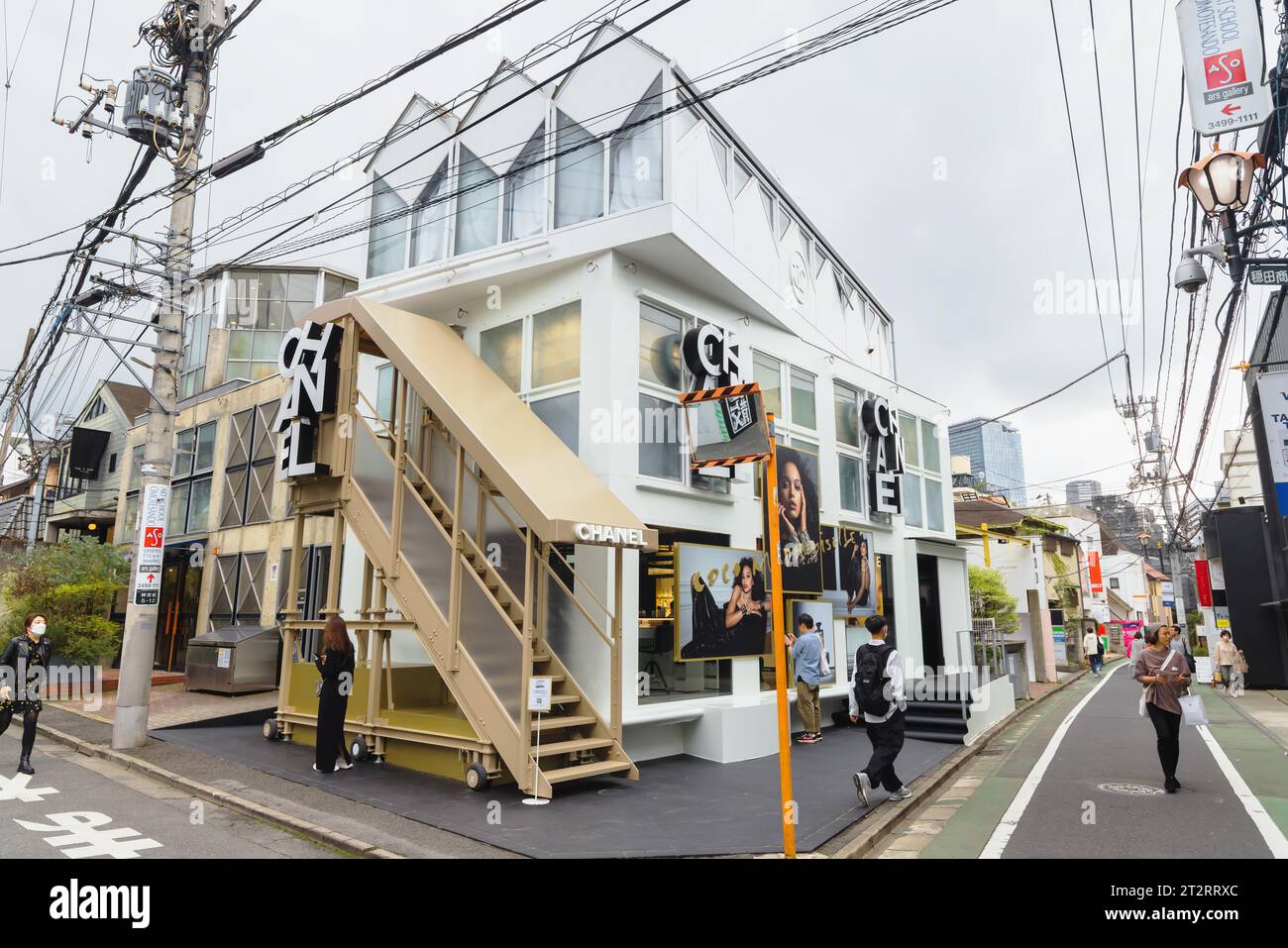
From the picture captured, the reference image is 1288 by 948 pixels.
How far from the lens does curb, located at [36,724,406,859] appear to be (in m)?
6.60

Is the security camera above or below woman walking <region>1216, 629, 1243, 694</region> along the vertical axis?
above

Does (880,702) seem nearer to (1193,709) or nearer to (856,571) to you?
(1193,709)

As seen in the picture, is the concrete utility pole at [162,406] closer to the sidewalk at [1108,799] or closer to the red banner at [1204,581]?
the sidewalk at [1108,799]

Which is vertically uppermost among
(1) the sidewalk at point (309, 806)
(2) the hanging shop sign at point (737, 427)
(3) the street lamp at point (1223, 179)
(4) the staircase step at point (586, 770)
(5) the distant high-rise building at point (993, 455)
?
(5) the distant high-rise building at point (993, 455)

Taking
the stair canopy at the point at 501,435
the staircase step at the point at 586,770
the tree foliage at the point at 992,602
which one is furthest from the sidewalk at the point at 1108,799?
the tree foliage at the point at 992,602

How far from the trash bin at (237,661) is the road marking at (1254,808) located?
54.5 feet

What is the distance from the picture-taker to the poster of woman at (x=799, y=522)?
13383mm

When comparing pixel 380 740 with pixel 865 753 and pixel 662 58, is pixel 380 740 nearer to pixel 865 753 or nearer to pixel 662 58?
pixel 865 753

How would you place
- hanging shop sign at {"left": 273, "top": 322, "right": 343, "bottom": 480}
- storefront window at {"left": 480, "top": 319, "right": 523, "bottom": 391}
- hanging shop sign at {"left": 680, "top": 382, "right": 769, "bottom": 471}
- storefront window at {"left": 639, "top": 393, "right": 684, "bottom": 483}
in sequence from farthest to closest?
storefront window at {"left": 480, "top": 319, "right": 523, "bottom": 391} < hanging shop sign at {"left": 273, "top": 322, "right": 343, "bottom": 480} < storefront window at {"left": 639, "top": 393, "right": 684, "bottom": 483} < hanging shop sign at {"left": 680, "top": 382, "right": 769, "bottom": 471}

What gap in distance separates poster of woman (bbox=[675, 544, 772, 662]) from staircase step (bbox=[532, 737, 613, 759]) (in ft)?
6.73

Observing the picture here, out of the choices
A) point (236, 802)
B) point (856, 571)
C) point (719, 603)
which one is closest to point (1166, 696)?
point (719, 603)

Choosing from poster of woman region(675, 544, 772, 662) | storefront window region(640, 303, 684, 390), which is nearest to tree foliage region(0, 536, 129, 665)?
poster of woman region(675, 544, 772, 662)

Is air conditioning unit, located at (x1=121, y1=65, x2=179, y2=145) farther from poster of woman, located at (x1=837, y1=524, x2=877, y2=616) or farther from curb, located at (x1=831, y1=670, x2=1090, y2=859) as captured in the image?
curb, located at (x1=831, y1=670, x2=1090, y2=859)
